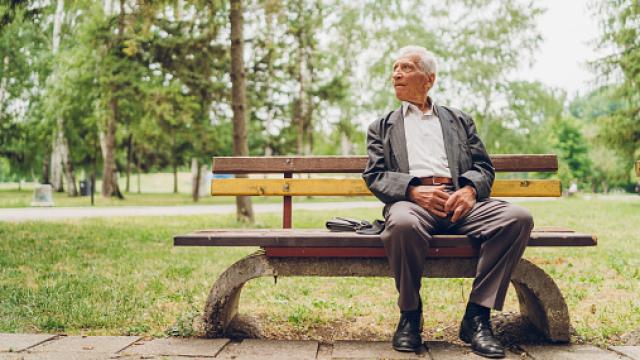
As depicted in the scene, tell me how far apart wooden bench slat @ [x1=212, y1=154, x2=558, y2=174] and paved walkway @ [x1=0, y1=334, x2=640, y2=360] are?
109 cm

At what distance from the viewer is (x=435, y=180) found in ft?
11.9

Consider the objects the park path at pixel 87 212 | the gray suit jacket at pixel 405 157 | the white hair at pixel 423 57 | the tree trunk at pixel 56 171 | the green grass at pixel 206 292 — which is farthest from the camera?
the tree trunk at pixel 56 171

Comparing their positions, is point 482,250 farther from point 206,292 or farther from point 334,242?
point 206,292

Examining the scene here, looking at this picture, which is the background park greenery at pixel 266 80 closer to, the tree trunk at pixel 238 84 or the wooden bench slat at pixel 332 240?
the tree trunk at pixel 238 84

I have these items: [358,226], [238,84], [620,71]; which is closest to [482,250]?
[358,226]

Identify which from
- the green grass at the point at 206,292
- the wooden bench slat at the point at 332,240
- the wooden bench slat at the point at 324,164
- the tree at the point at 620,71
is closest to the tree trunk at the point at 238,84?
the green grass at the point at 206,292

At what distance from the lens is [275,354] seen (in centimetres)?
326

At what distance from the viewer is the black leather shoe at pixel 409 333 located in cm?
327

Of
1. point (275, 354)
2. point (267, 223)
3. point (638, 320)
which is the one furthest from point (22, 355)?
point (267, 223)

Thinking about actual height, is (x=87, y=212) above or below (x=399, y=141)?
below

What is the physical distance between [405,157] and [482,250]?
70 cm

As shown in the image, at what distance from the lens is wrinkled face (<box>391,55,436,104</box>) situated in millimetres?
3734

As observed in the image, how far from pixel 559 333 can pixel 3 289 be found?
416 centimetres

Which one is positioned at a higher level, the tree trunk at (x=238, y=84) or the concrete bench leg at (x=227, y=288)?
the tree trunk at (x=238, y=84)
